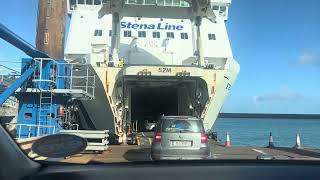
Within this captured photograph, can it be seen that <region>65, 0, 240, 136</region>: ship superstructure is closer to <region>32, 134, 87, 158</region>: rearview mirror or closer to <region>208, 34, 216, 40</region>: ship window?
<region>208, 34, 216, 40</region>: ship window

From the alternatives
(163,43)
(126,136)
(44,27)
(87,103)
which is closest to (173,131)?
(126,136)

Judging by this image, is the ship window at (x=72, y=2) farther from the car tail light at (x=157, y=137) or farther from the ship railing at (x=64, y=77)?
the car tail light at (x=157, y=137)

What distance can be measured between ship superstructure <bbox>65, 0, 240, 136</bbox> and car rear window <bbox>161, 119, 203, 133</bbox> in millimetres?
5417

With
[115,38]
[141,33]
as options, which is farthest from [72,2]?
[115,38]

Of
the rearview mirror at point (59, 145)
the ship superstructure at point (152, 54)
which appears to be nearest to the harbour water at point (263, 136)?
the ship superstructure at point (152, 54)

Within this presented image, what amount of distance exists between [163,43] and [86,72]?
16.9 ft

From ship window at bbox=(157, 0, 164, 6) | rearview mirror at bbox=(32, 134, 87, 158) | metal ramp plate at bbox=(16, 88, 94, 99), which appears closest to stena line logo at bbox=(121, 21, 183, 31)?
ship window at bbox=(157, 0, 164, 6)

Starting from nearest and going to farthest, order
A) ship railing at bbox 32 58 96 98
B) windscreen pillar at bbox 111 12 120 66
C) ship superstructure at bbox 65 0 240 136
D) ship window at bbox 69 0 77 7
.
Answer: ship railing at bbox 32 58 96 98 < ship superstructure at bbox 65 0 240 136 < windscreen pillar at bbox 111 12 120 66 < ship window at bbox 69 0 77 7

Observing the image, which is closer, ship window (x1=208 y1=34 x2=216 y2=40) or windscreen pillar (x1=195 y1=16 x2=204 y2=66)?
windscreen pillar (x1=195 y1=16 x2=204 y2=66)

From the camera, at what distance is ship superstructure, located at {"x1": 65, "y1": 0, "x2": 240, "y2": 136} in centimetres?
1862

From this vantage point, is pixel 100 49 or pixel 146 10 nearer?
pixel 100 49

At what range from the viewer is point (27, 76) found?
60.2 ft

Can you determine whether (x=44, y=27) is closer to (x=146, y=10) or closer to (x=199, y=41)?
(x=146, y=10)

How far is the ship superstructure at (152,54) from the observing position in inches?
733
